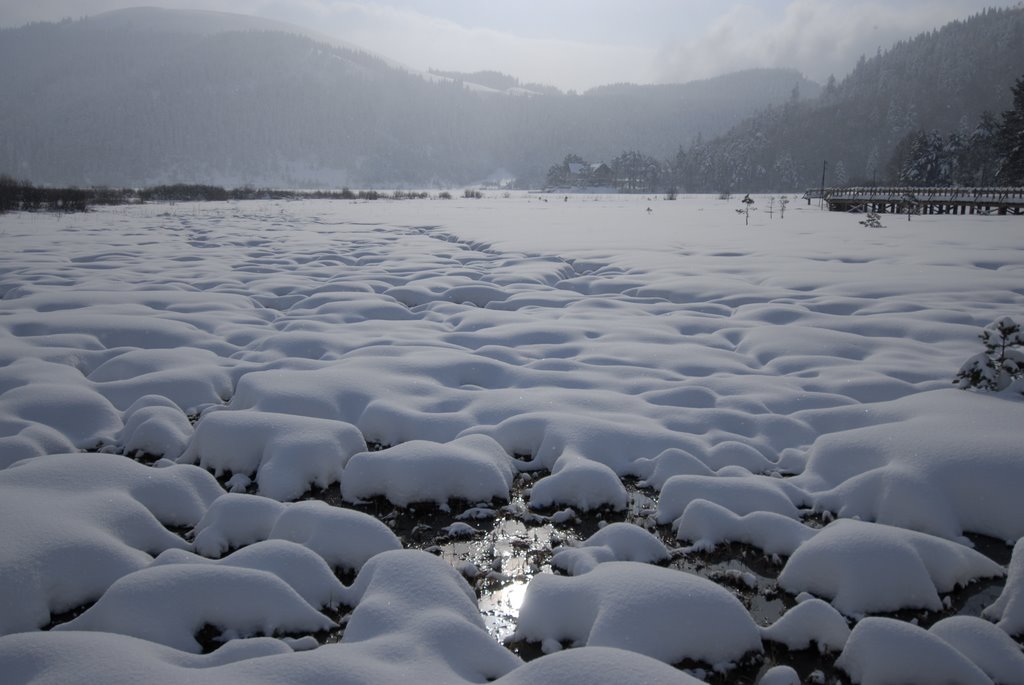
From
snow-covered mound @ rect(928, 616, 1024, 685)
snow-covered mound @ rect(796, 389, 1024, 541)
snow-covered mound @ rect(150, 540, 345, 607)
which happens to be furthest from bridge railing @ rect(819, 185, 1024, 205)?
snow-covered mound @ rect(150, 540, 345, 607)

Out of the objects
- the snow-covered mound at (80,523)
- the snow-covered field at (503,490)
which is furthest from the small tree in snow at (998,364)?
the snow-covered mound at (80,523)

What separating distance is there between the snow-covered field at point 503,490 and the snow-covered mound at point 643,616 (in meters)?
0.01

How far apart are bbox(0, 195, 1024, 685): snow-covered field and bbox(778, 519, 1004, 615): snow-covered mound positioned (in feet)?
0.06

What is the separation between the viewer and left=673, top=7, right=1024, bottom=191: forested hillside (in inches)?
4215

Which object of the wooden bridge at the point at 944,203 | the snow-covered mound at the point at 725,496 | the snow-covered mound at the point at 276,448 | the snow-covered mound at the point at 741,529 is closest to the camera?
the snow-covered mound at the point at 741,529

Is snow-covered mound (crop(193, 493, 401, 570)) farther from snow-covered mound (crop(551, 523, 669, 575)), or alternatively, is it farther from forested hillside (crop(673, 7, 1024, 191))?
forested hillside (crop(673, 7, 1024, 191))

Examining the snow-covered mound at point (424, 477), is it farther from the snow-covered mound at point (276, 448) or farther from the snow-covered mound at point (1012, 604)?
the snow-covered mound at point (1012, 604)

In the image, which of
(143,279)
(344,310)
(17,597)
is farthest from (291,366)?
(143,279)

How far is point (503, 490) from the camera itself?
15.2 ft

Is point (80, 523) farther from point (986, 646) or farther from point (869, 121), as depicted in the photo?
point (869, 121)

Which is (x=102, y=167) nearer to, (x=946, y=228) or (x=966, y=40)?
(x=946, y=228)

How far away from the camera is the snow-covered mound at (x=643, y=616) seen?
2.90m

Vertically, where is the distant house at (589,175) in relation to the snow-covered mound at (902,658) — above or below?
above

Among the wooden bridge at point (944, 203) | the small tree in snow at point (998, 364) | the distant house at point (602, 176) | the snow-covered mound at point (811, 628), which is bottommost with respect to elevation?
the snow-covered mound at point (811, 628)
